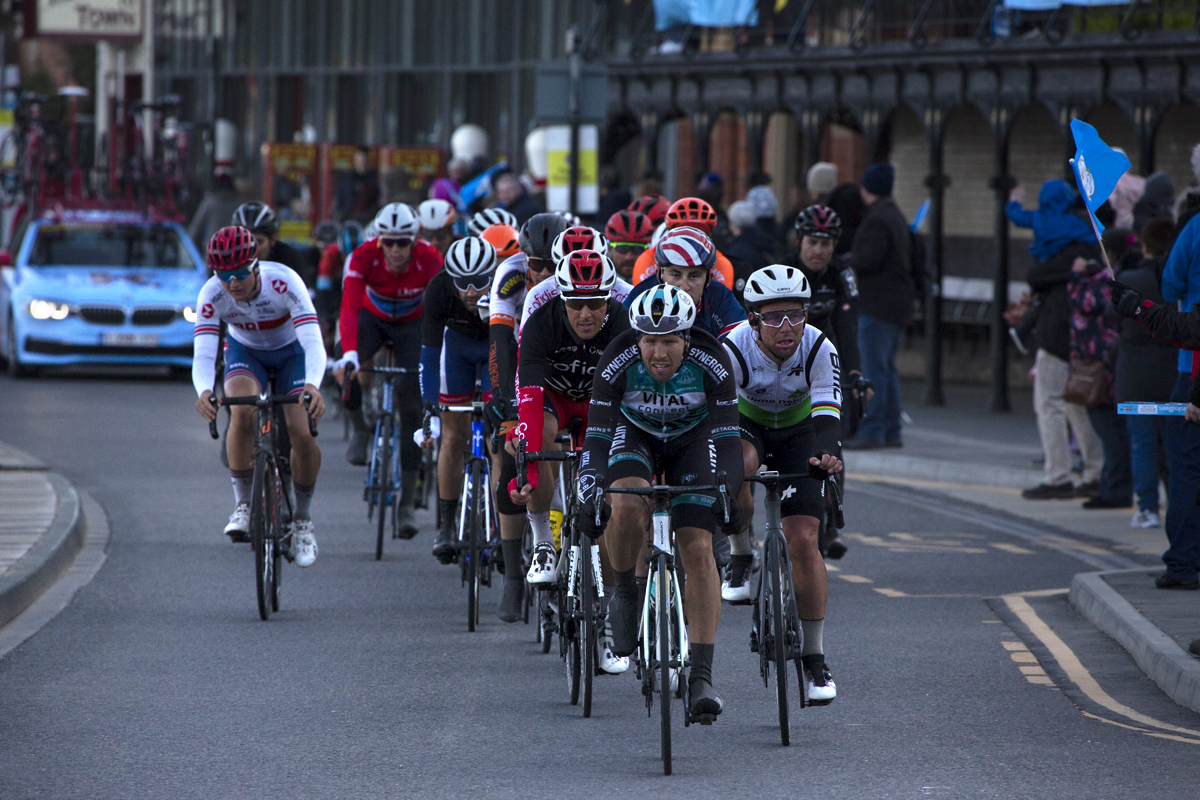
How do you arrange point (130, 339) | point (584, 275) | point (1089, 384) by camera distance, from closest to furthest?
point (584, 275)
point (1089, 384)
point (130, 339)

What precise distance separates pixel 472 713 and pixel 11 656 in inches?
94.9

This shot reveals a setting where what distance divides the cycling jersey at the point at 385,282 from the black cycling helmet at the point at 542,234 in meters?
2.96

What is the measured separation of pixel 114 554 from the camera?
1259cm

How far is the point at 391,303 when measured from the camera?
42.1ft

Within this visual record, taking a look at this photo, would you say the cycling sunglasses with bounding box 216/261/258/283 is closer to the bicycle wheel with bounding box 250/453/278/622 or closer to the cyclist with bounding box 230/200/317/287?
the bicycle wheel with bounding box 250/453/278/622

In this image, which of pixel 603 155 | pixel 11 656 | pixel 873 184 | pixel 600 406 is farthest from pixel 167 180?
pixel 600 406

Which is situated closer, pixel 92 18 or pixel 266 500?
pixel 266 500

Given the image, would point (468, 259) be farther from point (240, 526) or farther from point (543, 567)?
point (543, 567)

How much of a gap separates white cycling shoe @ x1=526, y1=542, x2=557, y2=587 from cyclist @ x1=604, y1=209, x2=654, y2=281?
2.25 meters

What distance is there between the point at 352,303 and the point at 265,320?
1640 millimetres

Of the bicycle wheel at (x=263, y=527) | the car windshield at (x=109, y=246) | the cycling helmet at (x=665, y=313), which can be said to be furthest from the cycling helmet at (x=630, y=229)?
the car windshield at (x=109, y=246)

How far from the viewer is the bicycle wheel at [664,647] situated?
7023mm

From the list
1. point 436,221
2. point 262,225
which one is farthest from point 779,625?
point 436,221

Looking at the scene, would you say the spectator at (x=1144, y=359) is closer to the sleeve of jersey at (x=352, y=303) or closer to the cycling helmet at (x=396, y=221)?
the cycling helmet at (x=396, y=221)
